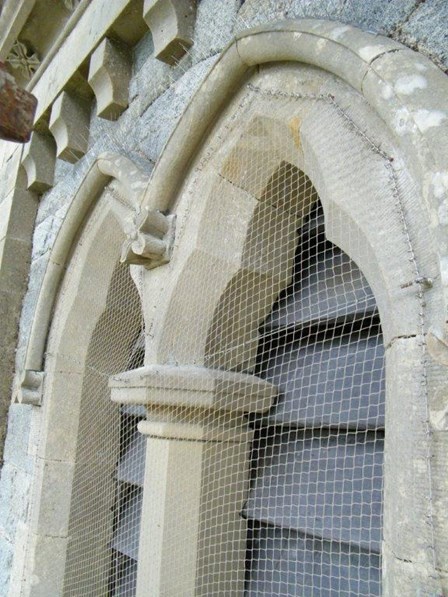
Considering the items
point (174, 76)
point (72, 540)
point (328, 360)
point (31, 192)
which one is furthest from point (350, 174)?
point (31, 192)

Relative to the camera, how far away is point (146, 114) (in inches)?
68.4

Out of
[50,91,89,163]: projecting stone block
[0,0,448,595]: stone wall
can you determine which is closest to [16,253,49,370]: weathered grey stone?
[0,0,448,595]: stone wall

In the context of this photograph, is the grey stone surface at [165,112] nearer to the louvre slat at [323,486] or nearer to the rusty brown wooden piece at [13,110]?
the rusty brown wooden piece at [13,110]

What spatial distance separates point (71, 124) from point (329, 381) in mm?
1495

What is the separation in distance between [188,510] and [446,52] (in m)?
1.06

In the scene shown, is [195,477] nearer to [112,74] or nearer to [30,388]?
Result: [30,388]

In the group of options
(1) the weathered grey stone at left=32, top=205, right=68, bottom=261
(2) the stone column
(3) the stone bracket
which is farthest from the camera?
(1) the weathered grey stone at left=32, top=205, right=68, bottom=261

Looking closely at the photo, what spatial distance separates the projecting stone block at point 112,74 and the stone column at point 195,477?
101 cm

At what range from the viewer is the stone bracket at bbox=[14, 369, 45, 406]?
6.59 feet

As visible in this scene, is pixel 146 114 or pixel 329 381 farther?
pixel 146 114

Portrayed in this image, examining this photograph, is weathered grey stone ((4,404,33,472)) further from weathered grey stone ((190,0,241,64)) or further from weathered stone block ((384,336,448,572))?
weathered stone block ((384,336,448,572))

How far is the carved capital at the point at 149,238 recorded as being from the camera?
1384 mm

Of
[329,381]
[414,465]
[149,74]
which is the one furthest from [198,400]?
[149,74]

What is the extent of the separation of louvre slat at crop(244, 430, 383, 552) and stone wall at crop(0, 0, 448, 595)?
2.45ft
